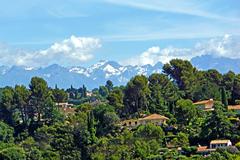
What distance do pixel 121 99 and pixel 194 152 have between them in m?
15.7

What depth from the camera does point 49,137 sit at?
51.2 meters

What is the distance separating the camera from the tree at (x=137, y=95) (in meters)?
58.7

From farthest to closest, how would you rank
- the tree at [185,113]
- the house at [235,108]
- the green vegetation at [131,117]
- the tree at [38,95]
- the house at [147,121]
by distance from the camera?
the tree at [38,95] < the house at [147,121] < the house at [235,108] < the tree at [185,113] < the green vegetation at [131,117]

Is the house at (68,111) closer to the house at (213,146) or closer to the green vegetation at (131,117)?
the green vegetation at (131,117)

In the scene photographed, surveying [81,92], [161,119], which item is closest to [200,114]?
[161,119]

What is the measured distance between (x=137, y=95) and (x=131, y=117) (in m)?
2.40

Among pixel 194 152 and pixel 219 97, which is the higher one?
pixel 219 97

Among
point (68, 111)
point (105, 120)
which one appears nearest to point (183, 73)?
point (105, 120)

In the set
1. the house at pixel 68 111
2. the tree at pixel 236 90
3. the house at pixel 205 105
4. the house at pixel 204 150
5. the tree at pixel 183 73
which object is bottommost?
the house at pixel 204 150

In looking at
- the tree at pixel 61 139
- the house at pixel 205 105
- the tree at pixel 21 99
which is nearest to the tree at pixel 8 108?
the tree at pixel 21 99

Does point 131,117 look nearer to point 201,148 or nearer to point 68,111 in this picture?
point 68,111

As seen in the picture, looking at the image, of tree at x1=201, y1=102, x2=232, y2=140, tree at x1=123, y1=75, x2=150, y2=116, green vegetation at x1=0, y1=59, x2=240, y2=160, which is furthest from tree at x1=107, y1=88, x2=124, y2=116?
tree at x1=201, y1=102, x2=232, y2=140

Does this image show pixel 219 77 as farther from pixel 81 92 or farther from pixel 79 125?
pixel 81 92

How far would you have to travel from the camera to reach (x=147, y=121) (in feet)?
181
